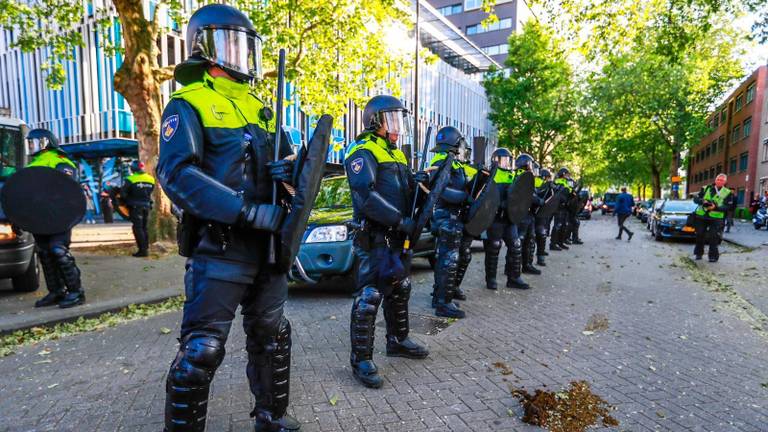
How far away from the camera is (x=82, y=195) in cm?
527

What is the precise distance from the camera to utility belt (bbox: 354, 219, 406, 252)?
3.49 metres

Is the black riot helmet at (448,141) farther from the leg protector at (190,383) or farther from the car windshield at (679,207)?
the car windshield at (679,207)

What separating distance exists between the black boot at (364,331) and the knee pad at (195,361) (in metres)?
1.40

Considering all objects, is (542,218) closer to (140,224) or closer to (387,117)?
(387,117)

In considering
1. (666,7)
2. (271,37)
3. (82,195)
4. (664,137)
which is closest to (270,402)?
(82,195)

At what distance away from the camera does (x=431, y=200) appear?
3555 millimetres

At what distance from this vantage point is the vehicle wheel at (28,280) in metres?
6.08

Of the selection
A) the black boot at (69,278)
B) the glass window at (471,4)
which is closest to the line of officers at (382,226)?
the black boot at (69,278)

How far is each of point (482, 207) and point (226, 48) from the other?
12.4 feet

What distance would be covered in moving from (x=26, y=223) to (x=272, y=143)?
4.33 m

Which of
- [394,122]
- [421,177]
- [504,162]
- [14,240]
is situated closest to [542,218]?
[504,162]

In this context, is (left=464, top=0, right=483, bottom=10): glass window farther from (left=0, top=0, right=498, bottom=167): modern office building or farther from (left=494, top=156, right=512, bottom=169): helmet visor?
(left=494, top=156, right=512, bottom=169): helmet visor

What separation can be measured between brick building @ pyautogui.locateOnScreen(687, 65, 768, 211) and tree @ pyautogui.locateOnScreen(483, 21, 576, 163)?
12.7m

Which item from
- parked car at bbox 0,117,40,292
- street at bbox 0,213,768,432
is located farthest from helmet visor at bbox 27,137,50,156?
street at bbox 0,213,768,432
